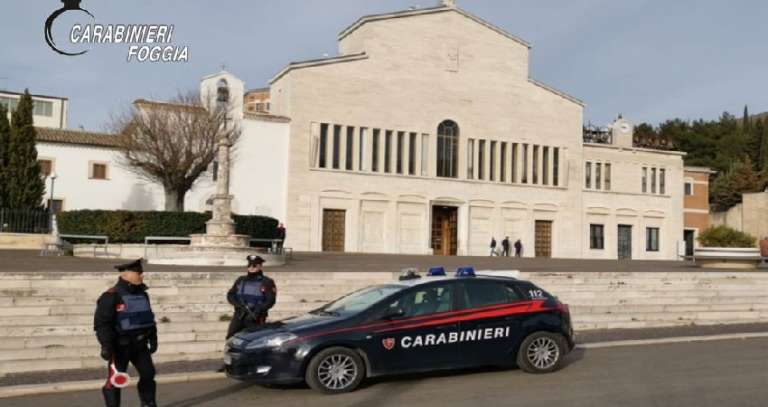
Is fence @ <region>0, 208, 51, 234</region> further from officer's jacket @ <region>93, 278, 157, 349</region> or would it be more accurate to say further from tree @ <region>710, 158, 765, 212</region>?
tree @ <region>710, 158, 765, 212</region>

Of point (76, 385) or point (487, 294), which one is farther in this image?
point (487, 294)

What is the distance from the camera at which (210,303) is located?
14781mm

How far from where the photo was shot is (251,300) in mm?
10820

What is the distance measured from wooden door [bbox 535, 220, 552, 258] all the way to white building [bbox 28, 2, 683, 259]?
9cm

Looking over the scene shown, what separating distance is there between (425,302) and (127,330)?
4016 millimetres

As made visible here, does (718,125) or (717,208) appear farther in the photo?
(718,125)

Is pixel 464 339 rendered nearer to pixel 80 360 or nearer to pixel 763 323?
pixel 80 360

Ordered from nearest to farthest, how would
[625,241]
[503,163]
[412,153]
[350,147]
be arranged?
[350,147]
[412,153]
[503,163]
[625,241]

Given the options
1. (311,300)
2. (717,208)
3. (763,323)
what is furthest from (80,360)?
(717,208)

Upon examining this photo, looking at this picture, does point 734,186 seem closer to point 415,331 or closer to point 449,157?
point 449,157

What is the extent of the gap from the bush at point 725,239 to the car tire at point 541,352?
22.7 m

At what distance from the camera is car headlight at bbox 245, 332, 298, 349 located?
9.26m

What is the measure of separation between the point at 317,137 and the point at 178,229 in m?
16.3

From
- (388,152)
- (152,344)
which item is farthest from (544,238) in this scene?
(152,344)
